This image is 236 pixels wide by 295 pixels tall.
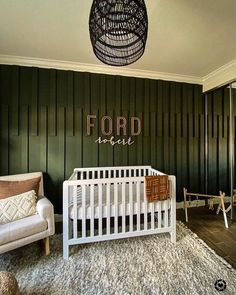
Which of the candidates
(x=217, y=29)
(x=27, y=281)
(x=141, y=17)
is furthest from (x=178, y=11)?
(x=27, y=281)

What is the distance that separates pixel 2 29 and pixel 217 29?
96.0 inches

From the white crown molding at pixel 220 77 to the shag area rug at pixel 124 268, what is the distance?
252cm

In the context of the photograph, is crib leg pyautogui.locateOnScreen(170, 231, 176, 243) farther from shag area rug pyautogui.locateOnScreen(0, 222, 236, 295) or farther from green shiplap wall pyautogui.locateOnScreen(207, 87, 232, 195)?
green shiplap wall pyautogui.locateOnScreen(207, 87, 232, 195)

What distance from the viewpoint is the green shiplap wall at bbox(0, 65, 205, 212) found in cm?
277

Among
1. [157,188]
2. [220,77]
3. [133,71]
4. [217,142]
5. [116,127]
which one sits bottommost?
[157,188]

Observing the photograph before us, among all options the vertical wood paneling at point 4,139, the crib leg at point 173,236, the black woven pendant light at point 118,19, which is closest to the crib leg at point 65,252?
the crib leg at point 173,236

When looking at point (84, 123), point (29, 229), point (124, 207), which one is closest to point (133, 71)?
point (84, 123)

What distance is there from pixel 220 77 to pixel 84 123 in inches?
96.5

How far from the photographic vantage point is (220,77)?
3.13 metres

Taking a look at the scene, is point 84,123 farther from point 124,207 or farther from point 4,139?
point 124,207

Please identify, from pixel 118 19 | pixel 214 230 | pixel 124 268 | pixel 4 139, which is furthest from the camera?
pixel 4 139

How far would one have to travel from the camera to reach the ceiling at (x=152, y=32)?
68.1 inches

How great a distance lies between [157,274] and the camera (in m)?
1.68

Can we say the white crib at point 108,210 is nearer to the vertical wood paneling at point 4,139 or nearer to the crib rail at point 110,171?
the crib rail at point 110,171
